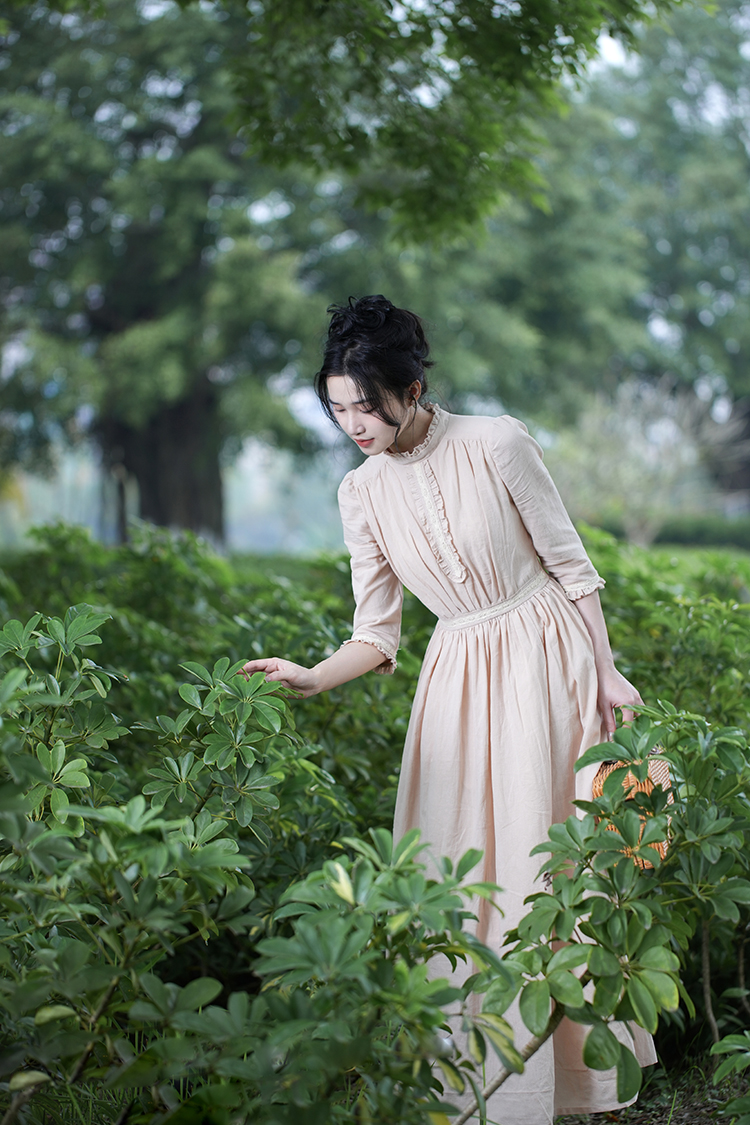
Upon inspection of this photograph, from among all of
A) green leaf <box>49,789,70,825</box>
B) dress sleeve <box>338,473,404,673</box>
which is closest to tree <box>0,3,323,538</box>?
dress sleeve <box>338,473,404,673</box>

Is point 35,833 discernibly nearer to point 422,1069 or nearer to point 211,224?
point 422,1069

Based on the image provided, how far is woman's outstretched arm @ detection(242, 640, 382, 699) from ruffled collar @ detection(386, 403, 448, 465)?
43cm

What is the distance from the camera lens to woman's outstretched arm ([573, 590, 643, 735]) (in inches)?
79.0

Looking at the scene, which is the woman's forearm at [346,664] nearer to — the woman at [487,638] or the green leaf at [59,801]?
the woman at [487,638]

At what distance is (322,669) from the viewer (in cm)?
208

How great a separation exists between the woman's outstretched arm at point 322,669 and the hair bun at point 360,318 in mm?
677

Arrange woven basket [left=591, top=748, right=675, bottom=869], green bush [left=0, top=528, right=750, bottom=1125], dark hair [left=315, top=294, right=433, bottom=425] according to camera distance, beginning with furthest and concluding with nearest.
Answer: dark hair [left=315, top=294, right=433, bottom=425], woven basket [left=591, top=748, right=675, bottom=869], green bush [left=0, top=528, right=750, bottom=1125]

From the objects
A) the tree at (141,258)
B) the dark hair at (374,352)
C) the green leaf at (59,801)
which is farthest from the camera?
the tree at (141,258)

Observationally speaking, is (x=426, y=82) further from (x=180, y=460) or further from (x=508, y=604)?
(x=180, y=460)

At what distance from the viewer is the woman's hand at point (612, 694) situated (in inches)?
78.5

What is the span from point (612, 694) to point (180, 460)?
14658 mm

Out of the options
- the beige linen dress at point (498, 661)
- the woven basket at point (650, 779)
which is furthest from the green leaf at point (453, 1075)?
the beige linen dress at point (498, 661)

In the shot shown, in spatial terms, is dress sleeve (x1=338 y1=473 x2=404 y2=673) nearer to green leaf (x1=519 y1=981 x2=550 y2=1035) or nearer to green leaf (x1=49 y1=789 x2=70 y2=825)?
green leaf (x1=49 y1=789 x2=70 y2=825)

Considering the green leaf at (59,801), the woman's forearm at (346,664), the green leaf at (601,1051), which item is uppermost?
the green leaf at (59,801)
